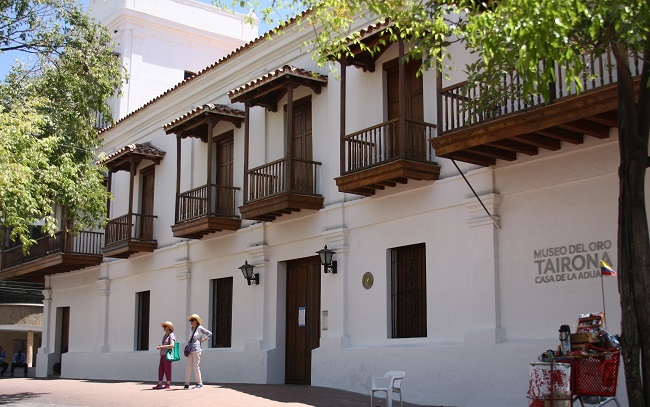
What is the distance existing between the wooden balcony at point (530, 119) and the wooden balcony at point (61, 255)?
14149mm

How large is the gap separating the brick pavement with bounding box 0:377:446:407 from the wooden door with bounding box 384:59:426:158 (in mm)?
4260

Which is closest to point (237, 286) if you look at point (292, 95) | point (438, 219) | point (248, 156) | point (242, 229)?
point (242, 229)

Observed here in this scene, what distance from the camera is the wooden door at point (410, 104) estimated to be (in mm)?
14211

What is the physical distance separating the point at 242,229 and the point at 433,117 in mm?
6445

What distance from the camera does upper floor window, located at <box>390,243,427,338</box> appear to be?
47.1ft

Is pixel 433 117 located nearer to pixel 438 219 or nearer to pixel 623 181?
pixel 438 219

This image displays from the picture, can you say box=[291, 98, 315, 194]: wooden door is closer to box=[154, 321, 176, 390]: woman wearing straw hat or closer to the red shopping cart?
box=[154, 321, 176, 390]: woman wearing straw hat

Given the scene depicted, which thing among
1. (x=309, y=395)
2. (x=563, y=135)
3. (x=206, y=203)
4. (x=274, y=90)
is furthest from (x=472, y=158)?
(x=206, y=203)

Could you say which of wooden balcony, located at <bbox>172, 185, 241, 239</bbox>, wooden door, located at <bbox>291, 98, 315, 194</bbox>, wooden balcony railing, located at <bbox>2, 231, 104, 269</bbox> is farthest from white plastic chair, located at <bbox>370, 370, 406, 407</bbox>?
wooden balcony railing, located at <bbox>2, 231, 104, 269</bbox>

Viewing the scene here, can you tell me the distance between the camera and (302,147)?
17.8m

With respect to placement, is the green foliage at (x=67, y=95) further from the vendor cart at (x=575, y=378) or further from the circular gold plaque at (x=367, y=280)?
the vendor cart at (x=575, y=378)

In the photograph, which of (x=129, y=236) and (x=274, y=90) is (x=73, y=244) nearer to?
(x=129, y=236)

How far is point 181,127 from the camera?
20.2 meters

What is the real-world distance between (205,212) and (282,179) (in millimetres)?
3087
